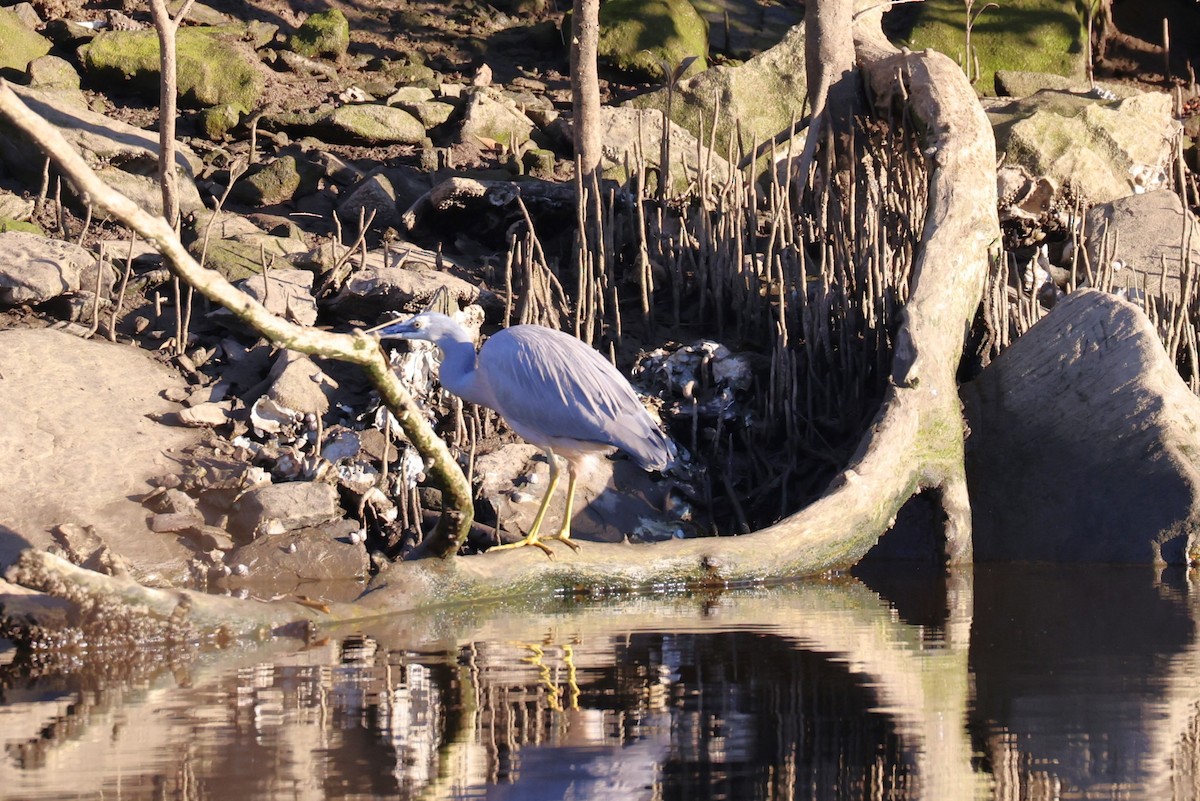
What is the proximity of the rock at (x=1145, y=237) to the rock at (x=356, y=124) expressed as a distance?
625cm

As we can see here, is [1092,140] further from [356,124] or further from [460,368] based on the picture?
[460,368]

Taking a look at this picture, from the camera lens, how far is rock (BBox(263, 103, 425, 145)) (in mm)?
13914

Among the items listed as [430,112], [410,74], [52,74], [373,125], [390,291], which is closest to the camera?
[390,291]

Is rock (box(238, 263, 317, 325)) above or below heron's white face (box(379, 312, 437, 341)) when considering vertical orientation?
above

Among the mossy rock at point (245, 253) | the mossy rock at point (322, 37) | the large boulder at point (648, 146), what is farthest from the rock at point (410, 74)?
the mossy rock at point (245, 253)

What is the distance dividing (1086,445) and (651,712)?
5036 mm

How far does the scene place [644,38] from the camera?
1623 centimetres

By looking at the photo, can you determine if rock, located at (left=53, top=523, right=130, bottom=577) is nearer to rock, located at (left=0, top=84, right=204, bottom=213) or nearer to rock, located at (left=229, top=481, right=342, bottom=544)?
rock, located at (left=229, top=481, right=342, bottom=544)

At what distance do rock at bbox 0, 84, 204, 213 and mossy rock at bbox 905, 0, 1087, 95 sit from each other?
28.0 ft

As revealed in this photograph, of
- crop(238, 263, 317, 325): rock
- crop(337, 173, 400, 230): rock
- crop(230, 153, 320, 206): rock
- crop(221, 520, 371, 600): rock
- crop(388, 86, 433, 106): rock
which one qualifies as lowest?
crop(221, 520, 371, 600): rock

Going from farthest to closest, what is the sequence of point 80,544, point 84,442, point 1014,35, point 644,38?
point 1014,35
point 644,38
point 84,442
point 80,544

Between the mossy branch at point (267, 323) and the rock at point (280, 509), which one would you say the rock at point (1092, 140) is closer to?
the rock at point (280, 509)

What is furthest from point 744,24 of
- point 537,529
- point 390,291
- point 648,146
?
point 537,529

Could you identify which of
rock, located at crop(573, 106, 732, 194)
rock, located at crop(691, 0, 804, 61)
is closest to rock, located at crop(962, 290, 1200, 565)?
rock, located at crop(573, 106, 732, 194)
